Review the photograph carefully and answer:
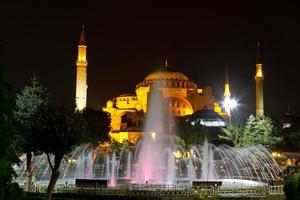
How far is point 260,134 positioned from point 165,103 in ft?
94.2

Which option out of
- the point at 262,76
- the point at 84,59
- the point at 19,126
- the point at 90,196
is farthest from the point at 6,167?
the point at 262,76

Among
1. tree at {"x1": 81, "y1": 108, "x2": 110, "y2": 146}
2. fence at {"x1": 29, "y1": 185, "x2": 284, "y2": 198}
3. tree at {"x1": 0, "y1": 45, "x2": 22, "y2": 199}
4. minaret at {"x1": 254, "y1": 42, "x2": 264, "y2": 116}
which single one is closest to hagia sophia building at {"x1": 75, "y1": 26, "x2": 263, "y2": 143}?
minaret at {"x1": 254, "y1": 42, "x2": 264, "y2": 116}

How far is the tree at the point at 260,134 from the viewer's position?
40719 millimetres

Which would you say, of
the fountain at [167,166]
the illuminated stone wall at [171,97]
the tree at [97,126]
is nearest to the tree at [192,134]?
the fountain at [167,166]

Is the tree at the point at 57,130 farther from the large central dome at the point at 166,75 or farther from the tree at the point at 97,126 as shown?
the large central dome at the point at 166,75

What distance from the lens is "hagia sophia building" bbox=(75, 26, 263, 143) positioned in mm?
67294

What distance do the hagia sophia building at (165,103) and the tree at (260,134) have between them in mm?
21994

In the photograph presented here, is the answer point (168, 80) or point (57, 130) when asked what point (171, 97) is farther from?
point (57, 130)

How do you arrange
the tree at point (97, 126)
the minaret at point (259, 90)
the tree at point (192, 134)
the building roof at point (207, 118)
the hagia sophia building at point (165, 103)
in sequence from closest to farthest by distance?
1. the tree at point (97, 126)
2. the tree at point (192, 134)
3. the minaret at point (259, 90)
4. the building roof at point (207, 118)
5. the hagia sophia building at point (165, 103)

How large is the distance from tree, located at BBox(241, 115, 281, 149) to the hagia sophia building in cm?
2199

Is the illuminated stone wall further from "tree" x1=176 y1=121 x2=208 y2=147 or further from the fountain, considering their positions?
the fountain

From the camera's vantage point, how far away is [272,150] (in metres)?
39.7

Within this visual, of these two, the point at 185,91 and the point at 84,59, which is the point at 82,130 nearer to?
the point at 84,59

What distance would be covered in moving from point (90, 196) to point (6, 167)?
10224 millimetres
